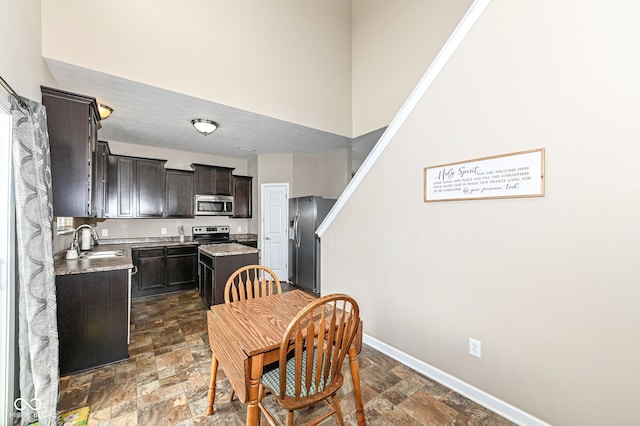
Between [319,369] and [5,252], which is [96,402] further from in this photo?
[319,369]

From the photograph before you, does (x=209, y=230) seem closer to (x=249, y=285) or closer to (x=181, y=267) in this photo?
(x=181, y=267)

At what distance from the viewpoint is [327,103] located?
4391 mm

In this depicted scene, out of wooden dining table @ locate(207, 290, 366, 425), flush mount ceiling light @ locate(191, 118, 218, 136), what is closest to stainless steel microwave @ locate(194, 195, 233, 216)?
flush mount ceiling light @ locate(191, 118, 218, 136)

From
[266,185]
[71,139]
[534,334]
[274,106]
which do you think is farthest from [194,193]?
[534,334]

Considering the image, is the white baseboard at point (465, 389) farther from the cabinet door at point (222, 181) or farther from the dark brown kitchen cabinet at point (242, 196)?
the cabinet door at point (222, 181)

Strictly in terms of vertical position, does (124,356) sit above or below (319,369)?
below

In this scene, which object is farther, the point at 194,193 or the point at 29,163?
the point at 194,193

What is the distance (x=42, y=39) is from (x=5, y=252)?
1894 millimetres

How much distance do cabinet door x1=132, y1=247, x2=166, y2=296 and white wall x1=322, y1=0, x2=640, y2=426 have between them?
164 inches

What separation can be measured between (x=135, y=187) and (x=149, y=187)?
207mm

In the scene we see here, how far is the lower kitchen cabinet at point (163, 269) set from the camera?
14.4ft

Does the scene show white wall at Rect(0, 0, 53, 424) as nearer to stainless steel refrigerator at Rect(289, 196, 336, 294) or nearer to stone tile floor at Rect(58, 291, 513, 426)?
stone tile floor at Rect(58, 291, 513, 426)

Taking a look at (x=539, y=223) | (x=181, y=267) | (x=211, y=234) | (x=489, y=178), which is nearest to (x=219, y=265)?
(x=181, y=267)

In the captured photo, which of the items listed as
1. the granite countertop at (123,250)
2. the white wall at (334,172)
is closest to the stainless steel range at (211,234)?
the granite countertop at (123,250)
